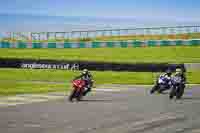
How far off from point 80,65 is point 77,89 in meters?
23.8

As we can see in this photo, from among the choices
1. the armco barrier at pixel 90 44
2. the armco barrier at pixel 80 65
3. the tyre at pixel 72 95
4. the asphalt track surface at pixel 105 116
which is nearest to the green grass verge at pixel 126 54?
the armco barrier at pixel 90 44

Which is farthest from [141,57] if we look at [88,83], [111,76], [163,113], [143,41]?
[163,113]

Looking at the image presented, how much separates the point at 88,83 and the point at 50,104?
270 centimetres

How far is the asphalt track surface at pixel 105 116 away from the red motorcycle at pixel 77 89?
32cm

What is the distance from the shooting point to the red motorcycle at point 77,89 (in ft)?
80.0

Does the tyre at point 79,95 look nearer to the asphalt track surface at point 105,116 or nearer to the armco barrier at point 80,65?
the asphalt track surface at point 105,116

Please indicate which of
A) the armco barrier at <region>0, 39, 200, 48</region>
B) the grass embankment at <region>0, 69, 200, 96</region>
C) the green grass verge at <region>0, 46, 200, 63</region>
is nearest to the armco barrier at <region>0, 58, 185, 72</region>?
the grass embankment at <region>0, 69, 200, 96</region>

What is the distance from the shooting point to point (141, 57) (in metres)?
64.3

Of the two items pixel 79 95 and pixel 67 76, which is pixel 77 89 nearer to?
pixel 79 95

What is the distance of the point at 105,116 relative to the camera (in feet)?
59.6

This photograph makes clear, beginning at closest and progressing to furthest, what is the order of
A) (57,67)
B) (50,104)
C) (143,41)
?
(50,104), (57,67), (143,41)

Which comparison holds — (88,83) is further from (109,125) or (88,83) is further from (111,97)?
(109,125)

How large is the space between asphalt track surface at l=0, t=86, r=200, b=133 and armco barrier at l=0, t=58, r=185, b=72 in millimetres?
19815

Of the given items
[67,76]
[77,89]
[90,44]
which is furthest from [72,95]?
[90,44]
